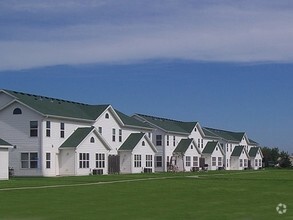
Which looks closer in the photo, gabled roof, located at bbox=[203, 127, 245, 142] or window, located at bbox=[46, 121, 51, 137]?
window, located at bbox=[46, 121, 51, 137]

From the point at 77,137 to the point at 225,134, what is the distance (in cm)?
6263

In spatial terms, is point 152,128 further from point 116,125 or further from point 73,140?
A: point 73,140

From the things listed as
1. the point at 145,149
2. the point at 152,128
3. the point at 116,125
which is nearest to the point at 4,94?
the point at 116,125

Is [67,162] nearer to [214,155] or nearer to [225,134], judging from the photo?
[214,155]

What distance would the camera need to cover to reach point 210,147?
10394cm

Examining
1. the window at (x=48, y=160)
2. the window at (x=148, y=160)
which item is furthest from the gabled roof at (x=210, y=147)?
the window at (x=48, y=160)

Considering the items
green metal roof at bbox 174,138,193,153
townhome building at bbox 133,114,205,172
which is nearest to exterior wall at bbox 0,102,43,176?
townhome building at bbox 133,114,205,172

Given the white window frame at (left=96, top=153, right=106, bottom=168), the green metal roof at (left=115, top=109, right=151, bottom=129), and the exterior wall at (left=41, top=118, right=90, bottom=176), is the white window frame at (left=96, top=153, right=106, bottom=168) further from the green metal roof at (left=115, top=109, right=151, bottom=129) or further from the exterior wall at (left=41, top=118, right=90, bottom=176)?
the green metal roof at (left=115, top=109, right=151, bottom=129)

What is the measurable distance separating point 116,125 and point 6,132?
18.0m


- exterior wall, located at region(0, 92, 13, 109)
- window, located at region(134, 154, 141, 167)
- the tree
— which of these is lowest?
the tree

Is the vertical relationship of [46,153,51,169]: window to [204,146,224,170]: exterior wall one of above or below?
above

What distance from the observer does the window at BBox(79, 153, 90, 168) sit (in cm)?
6306

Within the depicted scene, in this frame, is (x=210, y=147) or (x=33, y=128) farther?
(x=210, y=147)

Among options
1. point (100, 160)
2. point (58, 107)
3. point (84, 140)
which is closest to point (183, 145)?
point (100, 160)
